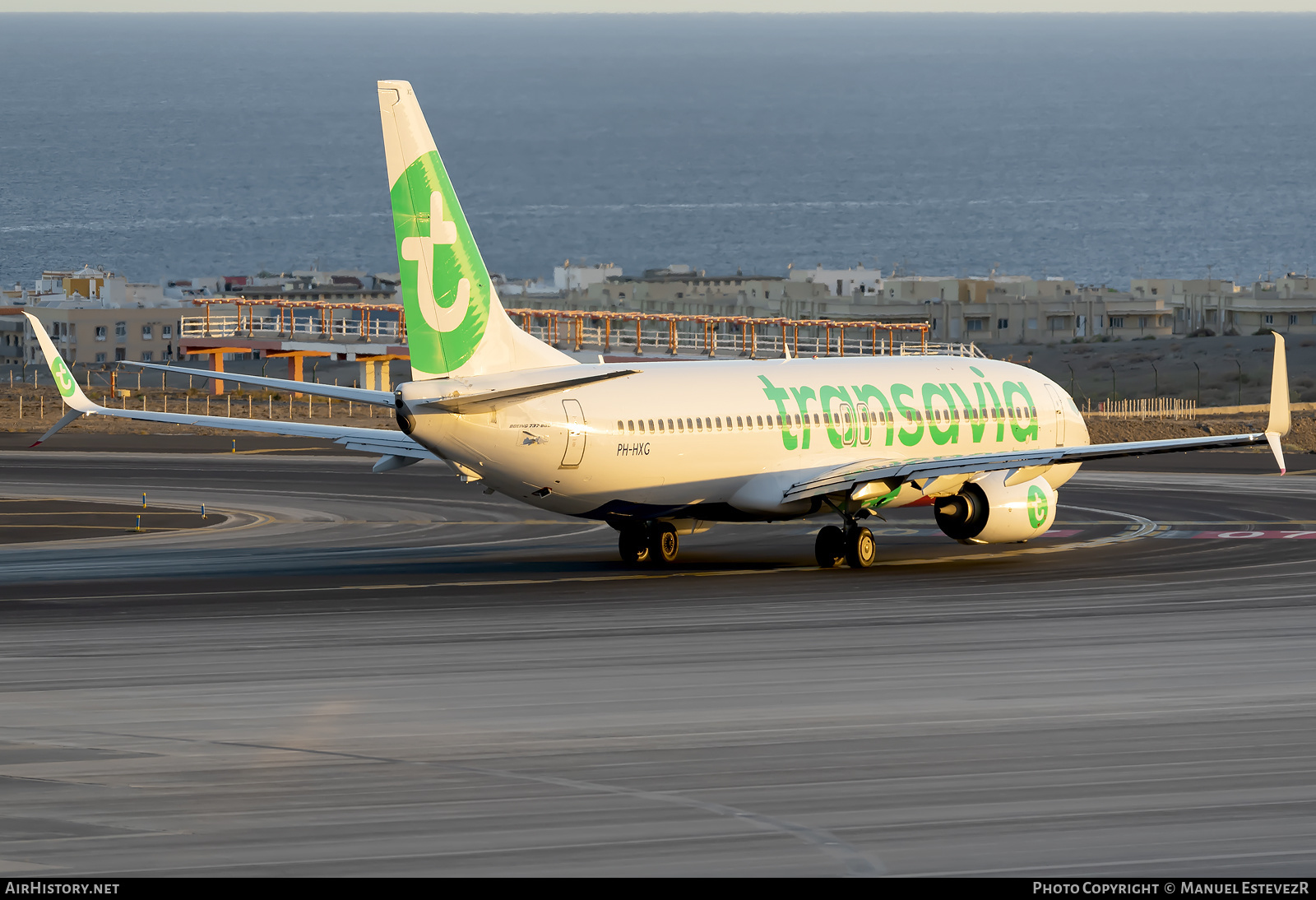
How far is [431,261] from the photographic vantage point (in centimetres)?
3719

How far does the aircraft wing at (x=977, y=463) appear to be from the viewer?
3972 centimetres

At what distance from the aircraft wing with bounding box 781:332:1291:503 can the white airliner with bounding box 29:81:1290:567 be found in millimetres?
56

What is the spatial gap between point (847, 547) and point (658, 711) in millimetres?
18496

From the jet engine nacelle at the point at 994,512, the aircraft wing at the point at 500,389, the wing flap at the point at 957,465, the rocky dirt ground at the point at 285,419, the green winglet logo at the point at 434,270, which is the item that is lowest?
the rocky dirt ground at the point at 285,419

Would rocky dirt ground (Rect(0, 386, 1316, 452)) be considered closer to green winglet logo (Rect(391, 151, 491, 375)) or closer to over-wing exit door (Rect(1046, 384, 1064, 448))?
over-wing exit door (Rect(1046, 384, 1064, 448))

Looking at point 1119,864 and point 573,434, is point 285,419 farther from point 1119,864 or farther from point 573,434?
point 1119,864

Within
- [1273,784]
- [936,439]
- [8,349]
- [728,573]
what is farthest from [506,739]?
[8,349]

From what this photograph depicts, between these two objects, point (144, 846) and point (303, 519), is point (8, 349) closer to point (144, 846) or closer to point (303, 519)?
point (303, 519)

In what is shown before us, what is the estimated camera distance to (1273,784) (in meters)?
20.8

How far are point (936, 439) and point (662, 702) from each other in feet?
75.4

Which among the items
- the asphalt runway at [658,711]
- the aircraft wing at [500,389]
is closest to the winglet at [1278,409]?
the asphalt runway at [658,711]

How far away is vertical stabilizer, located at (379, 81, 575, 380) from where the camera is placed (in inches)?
1444

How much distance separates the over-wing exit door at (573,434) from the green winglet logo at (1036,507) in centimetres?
1246

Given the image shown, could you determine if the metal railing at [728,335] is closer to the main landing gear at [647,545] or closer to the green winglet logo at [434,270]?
the main landing gear at [647,545]
